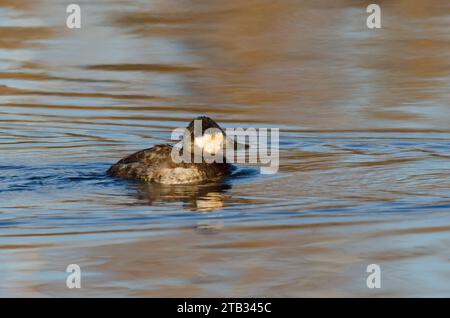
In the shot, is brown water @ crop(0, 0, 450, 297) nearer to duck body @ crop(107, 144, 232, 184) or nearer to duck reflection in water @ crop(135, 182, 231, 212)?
duck reflection in water @ crop(135, 182, 231, 212)

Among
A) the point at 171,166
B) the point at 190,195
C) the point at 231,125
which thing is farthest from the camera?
the point at 231,125

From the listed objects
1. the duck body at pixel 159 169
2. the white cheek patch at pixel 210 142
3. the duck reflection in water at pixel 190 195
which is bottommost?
the duck reflection in water at pixel 190 195

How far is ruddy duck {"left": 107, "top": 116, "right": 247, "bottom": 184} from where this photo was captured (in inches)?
456

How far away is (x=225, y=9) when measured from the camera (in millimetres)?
20000

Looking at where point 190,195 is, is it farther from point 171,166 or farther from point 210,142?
point 210,142

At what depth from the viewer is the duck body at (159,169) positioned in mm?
11555

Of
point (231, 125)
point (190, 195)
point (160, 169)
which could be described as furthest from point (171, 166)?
point (231, 125)

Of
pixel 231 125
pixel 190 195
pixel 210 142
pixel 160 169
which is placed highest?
pixel 231 125

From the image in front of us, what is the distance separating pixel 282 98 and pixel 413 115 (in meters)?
1.87

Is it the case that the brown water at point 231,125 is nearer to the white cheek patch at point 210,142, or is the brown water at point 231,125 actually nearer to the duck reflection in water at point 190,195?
the duck reflection in water at point 190,195

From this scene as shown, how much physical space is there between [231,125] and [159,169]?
2.61 m

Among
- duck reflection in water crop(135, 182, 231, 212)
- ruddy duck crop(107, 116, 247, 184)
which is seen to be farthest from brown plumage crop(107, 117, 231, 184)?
duck reflection in water crop(135, 182, 231, 212)

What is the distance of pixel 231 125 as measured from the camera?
46.2ft

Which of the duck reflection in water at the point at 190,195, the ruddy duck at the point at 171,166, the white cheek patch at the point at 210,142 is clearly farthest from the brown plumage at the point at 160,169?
the white cheek patch at the point at 210,142
